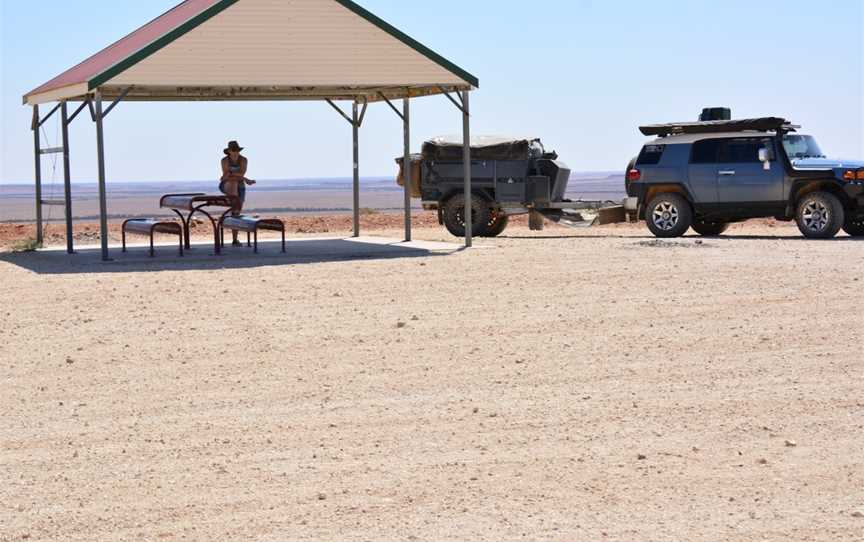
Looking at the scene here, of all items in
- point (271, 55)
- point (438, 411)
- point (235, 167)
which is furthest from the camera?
point (235, 167)

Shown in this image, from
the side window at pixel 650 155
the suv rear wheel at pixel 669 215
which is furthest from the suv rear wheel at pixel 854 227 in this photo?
the side window at pixel 650 155

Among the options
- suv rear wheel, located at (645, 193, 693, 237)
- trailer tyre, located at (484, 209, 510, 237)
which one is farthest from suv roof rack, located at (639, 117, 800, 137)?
trailer tyre, located at (484, 209, 510, 237)

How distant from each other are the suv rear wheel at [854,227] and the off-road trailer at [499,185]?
12.6ft

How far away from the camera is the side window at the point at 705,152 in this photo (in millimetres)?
24047

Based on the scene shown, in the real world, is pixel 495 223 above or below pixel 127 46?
below

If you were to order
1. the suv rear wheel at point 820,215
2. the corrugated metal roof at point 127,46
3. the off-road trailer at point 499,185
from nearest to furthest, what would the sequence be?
the corrugated metal roof at point 127,46 < the suv rear wheel at point 820,215 < the off-road trailer at point 499,185

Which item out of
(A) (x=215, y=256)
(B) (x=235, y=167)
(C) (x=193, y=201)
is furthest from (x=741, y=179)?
(C) (x=193, y=201)

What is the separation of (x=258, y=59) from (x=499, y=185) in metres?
6.26

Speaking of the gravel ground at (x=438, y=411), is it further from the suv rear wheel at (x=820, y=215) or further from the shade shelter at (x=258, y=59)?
the suv rear wheel at (x=820, y=215)

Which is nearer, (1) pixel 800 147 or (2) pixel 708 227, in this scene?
(1) pixel 800 147

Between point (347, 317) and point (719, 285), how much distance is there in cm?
455

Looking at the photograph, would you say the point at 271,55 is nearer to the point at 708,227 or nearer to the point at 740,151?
the point at 740,151

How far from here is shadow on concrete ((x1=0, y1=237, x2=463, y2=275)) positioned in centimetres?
1964

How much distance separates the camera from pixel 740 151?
2384 cm
